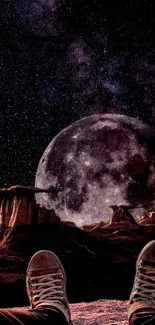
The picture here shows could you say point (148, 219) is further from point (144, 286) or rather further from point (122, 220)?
point (144, 286)

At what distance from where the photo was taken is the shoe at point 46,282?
246cm

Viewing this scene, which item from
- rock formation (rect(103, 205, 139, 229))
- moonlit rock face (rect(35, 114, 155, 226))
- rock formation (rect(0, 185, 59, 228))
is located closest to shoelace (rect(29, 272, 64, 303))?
rock formation (rect(0, 185, 59, 228))

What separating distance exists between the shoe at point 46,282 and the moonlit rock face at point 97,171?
24.3 feet

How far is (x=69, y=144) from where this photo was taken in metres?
12.1

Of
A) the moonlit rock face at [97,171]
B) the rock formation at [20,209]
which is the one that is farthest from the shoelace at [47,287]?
the moonlit rock face at [97,171]

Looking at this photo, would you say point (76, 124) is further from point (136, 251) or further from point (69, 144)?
point (136, 251)

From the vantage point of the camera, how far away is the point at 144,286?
8.58ft

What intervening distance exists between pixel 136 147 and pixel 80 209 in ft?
8.29

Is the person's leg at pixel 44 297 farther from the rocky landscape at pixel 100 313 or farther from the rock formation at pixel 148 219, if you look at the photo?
the rock formation at pixel 148 219

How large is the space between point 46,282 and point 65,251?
2.22 ft

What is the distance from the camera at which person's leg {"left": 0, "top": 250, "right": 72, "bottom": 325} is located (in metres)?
1.85

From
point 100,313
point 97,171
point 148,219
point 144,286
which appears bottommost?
point 97,171

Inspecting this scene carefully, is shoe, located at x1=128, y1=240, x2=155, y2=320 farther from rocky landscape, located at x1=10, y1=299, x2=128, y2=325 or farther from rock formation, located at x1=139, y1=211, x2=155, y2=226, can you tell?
rock formation, located at x1=139, y1=211, x2=155, y2=226

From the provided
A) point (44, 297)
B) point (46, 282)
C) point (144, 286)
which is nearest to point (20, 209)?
point (46, 282)
